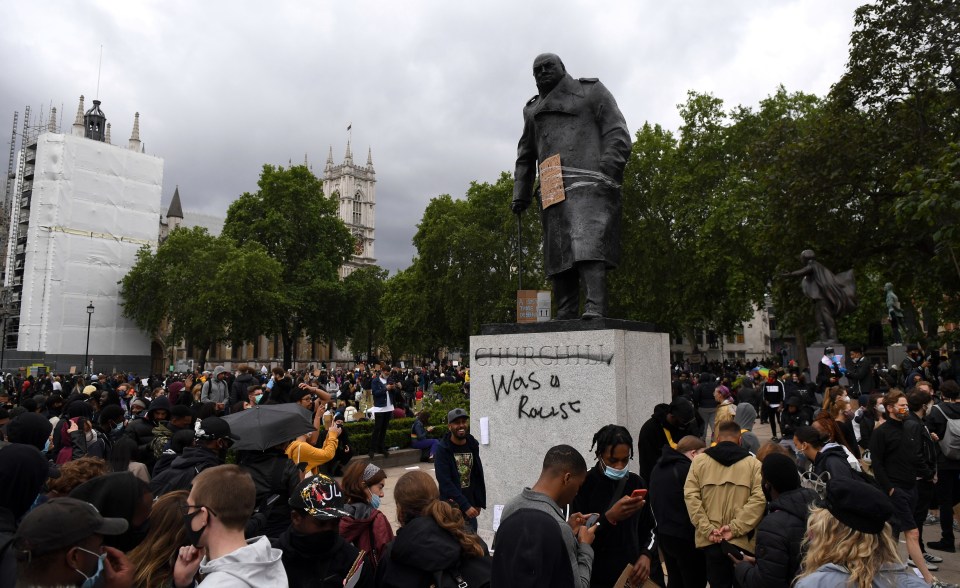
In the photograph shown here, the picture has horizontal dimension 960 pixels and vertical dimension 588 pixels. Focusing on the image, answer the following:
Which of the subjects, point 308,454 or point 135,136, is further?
point 135,136

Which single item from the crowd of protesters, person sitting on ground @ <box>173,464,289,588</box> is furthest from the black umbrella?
person sitting on ground @ <box>173,464,289,588</box>

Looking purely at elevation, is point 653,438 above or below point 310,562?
above

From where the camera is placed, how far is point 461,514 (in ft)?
10.7

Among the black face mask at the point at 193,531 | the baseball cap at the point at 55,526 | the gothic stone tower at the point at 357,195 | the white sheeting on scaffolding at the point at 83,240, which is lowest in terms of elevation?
the black face mask at the point at 193,531

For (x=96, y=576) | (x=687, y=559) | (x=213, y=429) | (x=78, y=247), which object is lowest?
(x=687, y=559)

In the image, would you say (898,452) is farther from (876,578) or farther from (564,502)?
(564,502)

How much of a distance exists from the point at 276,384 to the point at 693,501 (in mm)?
6815

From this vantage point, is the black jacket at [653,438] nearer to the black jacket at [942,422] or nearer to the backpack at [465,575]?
the backpack at [465,575]

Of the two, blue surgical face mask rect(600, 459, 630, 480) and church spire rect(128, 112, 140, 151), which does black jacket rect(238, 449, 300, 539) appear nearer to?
blue surgical face mask rect(600, 459, 630, 480)

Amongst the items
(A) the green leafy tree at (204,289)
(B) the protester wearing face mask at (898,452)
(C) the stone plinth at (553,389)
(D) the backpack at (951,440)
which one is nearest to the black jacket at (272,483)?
(C) the stone plinth at (553,389)

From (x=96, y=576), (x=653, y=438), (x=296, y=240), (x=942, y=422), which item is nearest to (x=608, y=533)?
(x=653, y=438)

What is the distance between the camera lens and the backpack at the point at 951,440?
266 inches

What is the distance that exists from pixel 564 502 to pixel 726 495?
167 centimetres

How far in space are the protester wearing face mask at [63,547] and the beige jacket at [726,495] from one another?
327cm
